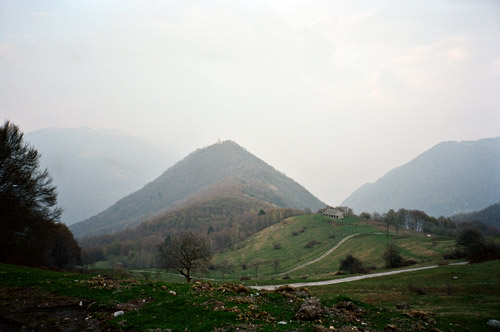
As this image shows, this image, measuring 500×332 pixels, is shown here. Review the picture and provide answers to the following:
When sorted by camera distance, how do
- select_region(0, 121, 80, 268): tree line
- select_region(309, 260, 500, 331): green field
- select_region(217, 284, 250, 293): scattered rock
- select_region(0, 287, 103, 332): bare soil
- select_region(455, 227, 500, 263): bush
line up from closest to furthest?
→ select_region(0, 287, 103, 332): bare soil, select_region(217, 284, 250, 293): scattered rock, select_region(309, 260, 500, 331): green field, select_region(0, 121, 80, 268): tree line, select_region(455, 227, 500, 263): bush

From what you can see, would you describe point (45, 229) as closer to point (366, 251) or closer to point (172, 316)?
point (172, 316)

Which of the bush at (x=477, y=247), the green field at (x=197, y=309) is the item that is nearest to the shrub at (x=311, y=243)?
the bush at (x=477, y=247)

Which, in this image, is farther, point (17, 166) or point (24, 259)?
point (24, 259)

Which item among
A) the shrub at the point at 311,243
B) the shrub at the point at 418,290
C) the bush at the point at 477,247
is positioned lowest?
the shrub at the point at 311,243

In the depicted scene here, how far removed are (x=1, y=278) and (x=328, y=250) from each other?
97.1m

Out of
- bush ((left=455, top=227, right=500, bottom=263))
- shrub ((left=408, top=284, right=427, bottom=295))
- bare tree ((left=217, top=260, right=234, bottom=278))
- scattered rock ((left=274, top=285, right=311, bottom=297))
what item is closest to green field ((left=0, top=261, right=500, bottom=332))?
scattered rock ((left=274, top=285, right=311, bottom=297))

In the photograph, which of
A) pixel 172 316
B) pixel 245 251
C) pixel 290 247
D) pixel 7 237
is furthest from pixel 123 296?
pixel 245 251

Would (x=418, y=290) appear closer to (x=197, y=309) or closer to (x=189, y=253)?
(x=197, y=309)

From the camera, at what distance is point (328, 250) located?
99.2m

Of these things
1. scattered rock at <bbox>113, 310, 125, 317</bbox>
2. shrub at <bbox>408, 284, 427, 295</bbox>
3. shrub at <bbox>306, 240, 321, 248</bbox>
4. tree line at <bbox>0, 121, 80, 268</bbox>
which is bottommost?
shrub at <bbox>306, 240, 321, 248</bbox>

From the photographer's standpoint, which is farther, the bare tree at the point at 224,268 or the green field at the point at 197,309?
the bare tree at the point at 224,268

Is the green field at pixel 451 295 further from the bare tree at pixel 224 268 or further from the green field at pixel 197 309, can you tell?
the bare tree at pixel 224 268

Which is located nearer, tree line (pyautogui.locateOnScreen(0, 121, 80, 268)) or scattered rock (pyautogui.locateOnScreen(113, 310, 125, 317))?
scattered rock (pyautogui.locateOnScreen(113, 310, 125, 317))

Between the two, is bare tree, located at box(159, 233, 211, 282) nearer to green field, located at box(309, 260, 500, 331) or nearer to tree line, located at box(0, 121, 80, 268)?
green field, located at box(309, 260, 500, 331)
